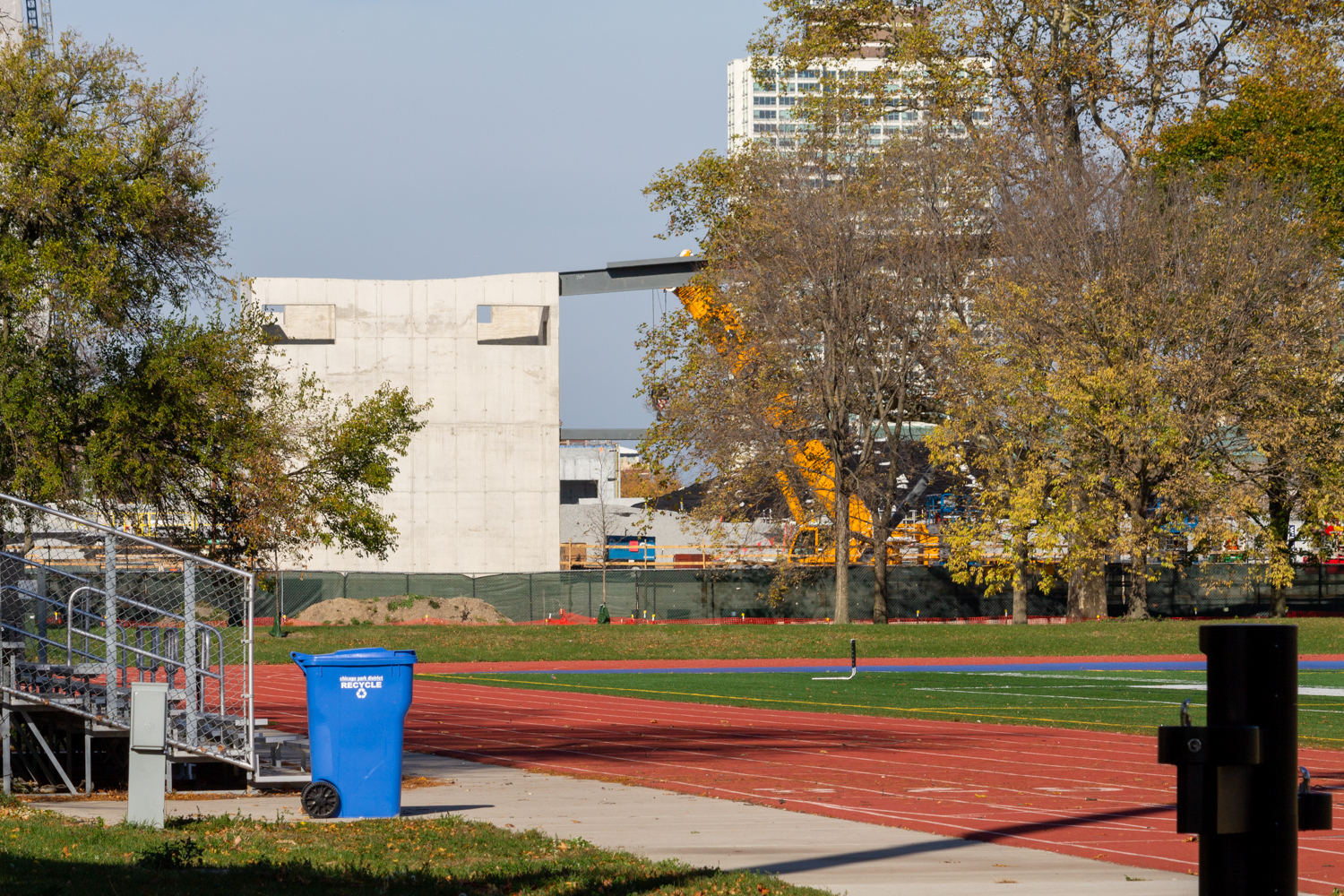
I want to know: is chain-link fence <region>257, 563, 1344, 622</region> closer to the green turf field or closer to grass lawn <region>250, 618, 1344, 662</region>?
grass lawn <region>250, 618, 1344, 662</region>

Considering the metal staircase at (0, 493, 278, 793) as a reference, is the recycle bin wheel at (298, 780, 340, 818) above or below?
below

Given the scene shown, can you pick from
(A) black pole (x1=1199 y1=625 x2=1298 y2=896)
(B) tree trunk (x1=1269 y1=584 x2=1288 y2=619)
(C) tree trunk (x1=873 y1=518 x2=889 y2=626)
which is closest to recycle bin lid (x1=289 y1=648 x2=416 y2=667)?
(A) black pole (x1=1199 y1=625 x2=1298 y2=896)

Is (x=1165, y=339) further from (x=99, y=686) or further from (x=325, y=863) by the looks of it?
(x=325, y=863)

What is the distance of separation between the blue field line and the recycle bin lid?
831 inches

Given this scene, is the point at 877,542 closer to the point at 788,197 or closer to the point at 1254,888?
the point at 788,197

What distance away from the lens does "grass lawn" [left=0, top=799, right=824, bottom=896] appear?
7590 millimetres

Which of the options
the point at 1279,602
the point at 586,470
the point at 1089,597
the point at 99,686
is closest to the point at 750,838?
the point at 99,686

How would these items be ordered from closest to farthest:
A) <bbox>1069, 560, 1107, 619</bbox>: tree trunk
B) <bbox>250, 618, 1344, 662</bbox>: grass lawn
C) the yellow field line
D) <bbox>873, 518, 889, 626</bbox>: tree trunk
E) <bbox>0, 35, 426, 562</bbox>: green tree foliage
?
the yellow field line < <bbox>0, 35, 426, 562</bbox>: green tree foliage < <bbox>250, 618, 1344, 662</bbox>: grass lawn < <bbox>1069, 560, 1107, 619</bbox>: tree trunk < <bbox>873, 518, 889, 626</bbox>: tree trunk

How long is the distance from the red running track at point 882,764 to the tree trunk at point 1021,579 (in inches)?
845

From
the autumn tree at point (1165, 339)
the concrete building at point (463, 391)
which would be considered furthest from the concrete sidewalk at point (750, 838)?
the concrete building at point (463, 391)

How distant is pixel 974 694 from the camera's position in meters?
25.5

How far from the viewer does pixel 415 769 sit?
1414cm

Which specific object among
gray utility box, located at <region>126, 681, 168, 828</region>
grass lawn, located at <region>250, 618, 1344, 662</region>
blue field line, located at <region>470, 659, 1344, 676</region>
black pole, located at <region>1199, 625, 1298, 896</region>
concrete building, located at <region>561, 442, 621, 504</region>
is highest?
concrete building, located at <region>561, 442, 621, 504</region>

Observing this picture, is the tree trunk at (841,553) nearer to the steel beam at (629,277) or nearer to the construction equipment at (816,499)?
the construction equipment at (816,499)
